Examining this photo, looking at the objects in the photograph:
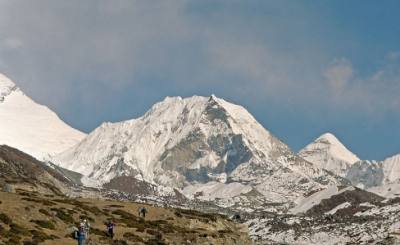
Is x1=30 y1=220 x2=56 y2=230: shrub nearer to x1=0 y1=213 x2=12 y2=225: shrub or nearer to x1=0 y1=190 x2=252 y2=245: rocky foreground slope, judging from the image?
x1=0 y1=190 x2=252 y2=245: rocky foreground slope

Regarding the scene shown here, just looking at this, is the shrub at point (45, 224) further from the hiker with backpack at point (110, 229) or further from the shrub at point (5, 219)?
the hiker with backpack at point (110, 229)

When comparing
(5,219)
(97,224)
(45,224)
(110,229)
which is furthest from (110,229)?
(5,219)

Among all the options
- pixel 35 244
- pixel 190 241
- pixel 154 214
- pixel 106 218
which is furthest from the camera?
pixel 154 214

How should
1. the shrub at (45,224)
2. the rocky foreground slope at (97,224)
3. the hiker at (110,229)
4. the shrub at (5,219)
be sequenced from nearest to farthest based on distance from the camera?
the shrub at (5,219), the rocky foreground slope at (97,224), the shrub at (45,224), the hiker at (110,229)

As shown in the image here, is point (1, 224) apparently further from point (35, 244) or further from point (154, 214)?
point (154, 214)

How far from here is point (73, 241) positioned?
246 ft

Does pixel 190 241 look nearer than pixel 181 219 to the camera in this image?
Yes

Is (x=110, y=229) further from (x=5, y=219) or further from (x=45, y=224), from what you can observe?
(x=5, y=219)

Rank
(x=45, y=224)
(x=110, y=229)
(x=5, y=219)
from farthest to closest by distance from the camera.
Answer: (x=110, y=229) < (x=45, y=224) < (x=5, y=219)

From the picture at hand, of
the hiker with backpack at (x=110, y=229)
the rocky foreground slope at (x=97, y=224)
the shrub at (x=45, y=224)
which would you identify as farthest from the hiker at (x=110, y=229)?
the shrub at (x=45, y=224)

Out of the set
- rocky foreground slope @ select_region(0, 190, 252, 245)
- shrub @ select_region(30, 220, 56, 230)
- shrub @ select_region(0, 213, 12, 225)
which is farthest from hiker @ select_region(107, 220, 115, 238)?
shrub @ select_region(0, 213, 12, 225)

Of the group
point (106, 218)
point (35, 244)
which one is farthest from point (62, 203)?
point (35, 244)

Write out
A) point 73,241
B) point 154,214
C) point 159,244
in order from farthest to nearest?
point 154,214 → point 159,244 → point 73,241

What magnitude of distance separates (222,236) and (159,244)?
1827 centimetres
